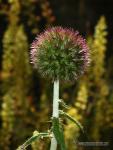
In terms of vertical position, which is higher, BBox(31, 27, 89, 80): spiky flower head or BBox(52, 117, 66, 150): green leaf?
BBox(31, 27, 89, 80): spiky flower head

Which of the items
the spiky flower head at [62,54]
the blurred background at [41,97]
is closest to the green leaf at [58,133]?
the spiky flower head at [62,54]

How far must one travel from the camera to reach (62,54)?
2.14 metres

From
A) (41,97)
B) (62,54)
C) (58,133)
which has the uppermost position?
(62,54)

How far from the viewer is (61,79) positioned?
2.10 meters

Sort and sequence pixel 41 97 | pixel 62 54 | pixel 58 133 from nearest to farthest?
1. pixel 58 133
2. pixel 62 54
3. pixel 41 97

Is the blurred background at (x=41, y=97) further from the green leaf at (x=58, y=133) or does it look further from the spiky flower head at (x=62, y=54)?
the green leaf at (x=58, y=133)

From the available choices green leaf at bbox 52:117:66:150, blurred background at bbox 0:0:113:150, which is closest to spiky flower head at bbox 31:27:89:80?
green leaf at bbox 52:117:66:150

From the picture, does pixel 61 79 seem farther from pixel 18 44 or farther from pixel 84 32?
pixel 84 32

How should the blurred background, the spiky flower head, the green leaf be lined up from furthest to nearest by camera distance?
the blurred background < the spiky flower head < the green leaf

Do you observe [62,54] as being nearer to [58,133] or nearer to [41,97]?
[58,133]

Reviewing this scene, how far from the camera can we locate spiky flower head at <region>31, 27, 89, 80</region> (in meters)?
2.13

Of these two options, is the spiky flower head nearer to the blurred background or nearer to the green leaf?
the green leaf

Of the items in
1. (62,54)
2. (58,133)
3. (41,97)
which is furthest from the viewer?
(41,97)

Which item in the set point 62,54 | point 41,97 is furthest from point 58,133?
point 41,97
